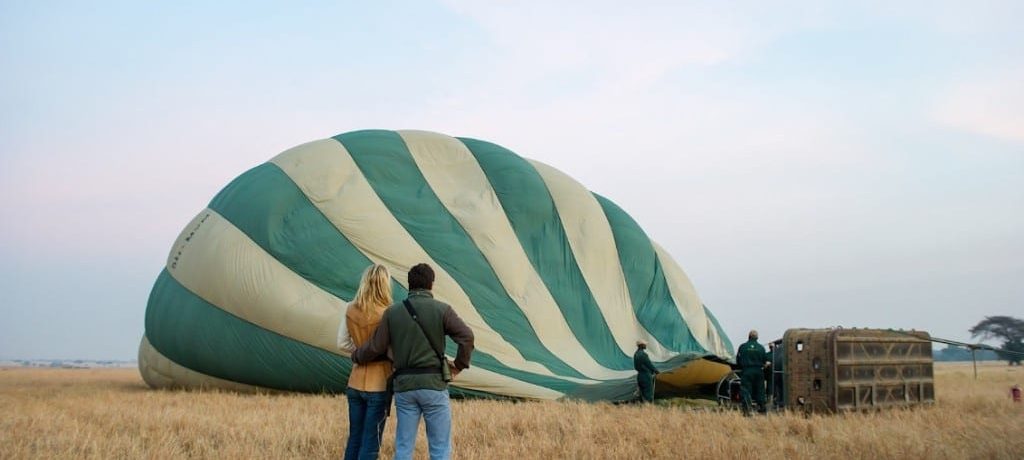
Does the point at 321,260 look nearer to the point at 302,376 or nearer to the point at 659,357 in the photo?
the point at 302,376

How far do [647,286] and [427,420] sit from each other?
10910mm

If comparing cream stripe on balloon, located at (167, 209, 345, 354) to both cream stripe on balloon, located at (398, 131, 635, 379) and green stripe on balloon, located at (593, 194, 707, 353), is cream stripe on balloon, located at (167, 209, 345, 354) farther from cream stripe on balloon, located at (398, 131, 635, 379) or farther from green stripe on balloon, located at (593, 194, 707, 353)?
green stripe on balloon, located at (593, 194, 707, 353)

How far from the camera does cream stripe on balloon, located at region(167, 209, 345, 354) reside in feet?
40.7

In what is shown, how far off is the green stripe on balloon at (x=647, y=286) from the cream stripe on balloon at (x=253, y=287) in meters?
5.34

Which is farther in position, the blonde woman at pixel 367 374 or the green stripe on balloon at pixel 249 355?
the green stripe on balloon at pixel 249 355

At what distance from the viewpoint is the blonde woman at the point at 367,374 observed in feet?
18.3

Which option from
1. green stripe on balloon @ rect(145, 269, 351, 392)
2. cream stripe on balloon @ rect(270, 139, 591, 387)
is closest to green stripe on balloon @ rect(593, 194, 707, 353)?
cream stripe on balloon @ rect(270, 139, 591, 387)

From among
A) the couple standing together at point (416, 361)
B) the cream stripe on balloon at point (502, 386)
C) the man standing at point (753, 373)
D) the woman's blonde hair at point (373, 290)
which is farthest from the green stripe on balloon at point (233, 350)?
the couple standing together at point (416, 361)

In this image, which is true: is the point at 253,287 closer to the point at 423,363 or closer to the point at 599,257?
the point at 599,257

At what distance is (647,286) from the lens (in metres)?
15.8

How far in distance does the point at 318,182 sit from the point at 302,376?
3.20m

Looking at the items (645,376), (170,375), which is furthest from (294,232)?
(645,376)

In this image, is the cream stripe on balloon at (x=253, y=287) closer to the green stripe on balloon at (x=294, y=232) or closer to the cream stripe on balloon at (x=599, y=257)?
the green stripe on balloon at (x=294, y=232)

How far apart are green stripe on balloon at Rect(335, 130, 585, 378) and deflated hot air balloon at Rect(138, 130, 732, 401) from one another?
0.08 ft
